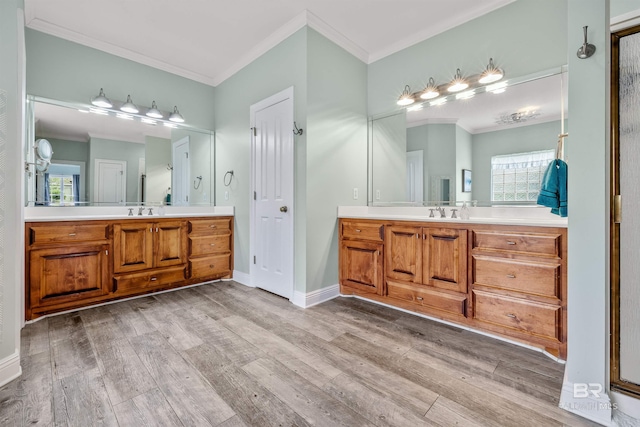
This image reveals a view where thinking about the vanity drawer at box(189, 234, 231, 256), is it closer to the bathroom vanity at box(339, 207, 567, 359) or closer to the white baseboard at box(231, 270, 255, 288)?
the white baseboard at box(231, 270, 255, 288)

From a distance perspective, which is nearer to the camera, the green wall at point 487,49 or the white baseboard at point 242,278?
the green wall at point 487,49

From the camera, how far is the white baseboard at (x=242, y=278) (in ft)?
11.0

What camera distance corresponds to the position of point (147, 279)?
2.96 meters

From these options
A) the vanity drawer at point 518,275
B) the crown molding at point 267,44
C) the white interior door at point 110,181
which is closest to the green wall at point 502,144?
the vanity drawer at point 518,275

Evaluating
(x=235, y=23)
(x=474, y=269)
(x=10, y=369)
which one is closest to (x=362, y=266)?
(x=474, y=269)

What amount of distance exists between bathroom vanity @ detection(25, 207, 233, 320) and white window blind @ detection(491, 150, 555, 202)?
2.93 m

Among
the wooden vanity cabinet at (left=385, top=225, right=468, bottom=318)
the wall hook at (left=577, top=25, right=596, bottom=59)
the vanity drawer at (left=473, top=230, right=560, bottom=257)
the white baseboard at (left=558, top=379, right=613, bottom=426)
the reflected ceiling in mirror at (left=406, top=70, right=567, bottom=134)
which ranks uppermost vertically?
the reflected ceiling in mirror at (left=406, top=70, right=567, bottom=134)

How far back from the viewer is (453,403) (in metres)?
1.36

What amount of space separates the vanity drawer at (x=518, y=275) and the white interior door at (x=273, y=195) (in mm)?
1657

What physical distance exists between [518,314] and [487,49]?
2.14 m

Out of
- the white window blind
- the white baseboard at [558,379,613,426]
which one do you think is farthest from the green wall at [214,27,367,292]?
the white baseboard at [558,379,613,426]

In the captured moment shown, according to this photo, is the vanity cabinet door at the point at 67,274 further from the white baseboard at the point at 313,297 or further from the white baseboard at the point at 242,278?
the white baseboard at the point at 313,297

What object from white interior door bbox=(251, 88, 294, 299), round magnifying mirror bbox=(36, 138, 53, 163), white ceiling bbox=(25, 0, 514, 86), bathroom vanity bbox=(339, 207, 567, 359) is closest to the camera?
bathroom vanity bbox=(339, 207, 567, 359)

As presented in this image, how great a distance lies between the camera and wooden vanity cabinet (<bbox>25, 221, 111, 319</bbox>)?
2326mm
